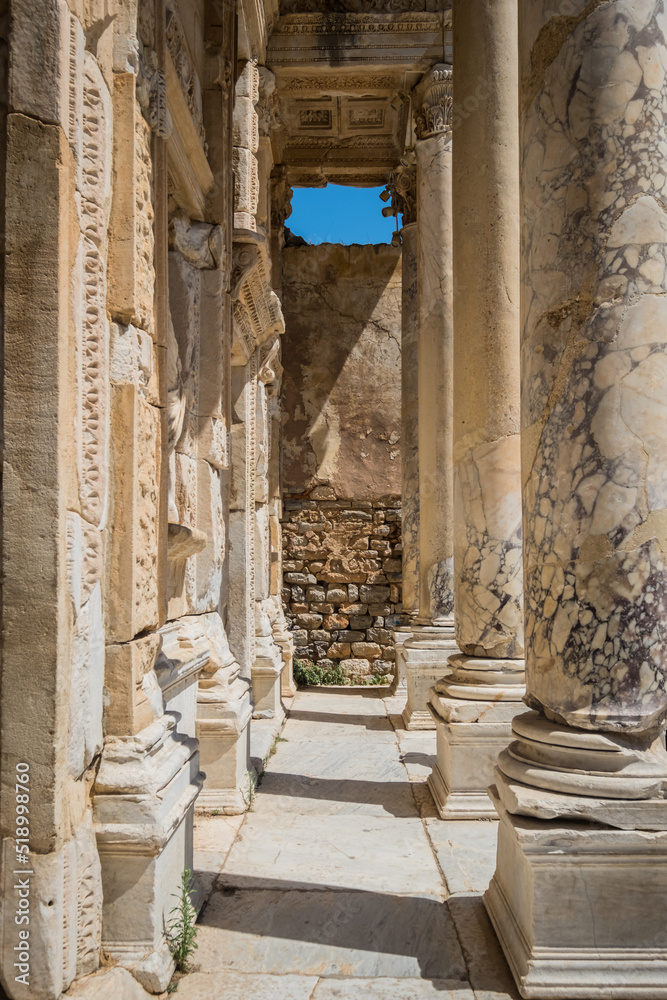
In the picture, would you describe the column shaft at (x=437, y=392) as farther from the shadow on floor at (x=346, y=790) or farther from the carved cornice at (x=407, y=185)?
the shadow on floor at (x=346, y=790)

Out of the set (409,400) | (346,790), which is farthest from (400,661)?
(346,790)

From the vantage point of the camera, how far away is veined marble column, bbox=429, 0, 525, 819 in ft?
15.1

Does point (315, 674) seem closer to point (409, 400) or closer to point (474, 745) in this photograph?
point (409, 400)

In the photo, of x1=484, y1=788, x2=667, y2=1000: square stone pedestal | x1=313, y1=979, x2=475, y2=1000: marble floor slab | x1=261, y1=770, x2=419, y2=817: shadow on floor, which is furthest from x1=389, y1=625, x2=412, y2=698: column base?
x1=484, y1=788, x2=667, y2=1000: square stone pedestal

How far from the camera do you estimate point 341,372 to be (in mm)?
Answer: 11328

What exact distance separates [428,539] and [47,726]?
527 cm

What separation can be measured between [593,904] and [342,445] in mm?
8975

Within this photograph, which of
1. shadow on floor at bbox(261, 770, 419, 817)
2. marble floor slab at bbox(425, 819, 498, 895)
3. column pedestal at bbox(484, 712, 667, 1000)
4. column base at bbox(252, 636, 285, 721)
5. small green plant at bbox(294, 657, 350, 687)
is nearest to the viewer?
column pedestal at bbox(484, 712, 667, 1000)

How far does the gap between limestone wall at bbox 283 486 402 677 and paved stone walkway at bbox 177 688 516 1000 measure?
5.32 m

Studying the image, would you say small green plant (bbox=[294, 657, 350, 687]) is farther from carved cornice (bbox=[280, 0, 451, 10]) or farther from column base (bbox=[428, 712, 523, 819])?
carved cornice (bbox=[280, 0, 451, 10])

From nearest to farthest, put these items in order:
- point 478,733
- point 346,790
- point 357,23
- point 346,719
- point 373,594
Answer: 1. point 478,733
2. point 346,790
3. point 346,719
4. point 357,23
5. point 373,594

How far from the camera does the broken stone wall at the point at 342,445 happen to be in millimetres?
11117

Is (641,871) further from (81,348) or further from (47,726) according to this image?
(81,348)

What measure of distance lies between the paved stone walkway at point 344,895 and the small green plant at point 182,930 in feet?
0.18
